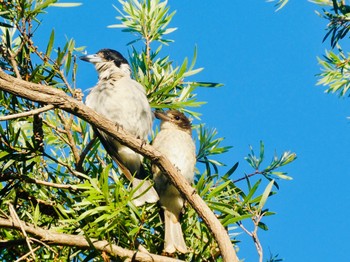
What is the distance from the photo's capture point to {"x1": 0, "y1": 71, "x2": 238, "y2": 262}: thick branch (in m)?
1.66

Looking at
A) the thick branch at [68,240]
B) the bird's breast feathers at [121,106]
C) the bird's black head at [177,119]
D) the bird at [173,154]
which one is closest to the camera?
the thick branch at [68,240]

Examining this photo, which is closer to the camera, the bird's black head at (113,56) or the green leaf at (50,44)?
the green leaf at (50,44)

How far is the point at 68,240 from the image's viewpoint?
5.42 feet

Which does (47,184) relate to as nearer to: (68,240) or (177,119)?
(68,240)

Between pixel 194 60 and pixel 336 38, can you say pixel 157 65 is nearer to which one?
pixel 194 60

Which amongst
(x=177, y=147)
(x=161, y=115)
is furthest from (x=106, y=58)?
(x=177, y=147)

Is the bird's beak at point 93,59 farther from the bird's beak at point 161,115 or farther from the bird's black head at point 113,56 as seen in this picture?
the bird's beak at point 161,115

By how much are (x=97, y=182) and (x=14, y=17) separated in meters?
0.60

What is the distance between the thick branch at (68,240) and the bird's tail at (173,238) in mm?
117

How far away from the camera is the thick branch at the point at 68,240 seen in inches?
64.4

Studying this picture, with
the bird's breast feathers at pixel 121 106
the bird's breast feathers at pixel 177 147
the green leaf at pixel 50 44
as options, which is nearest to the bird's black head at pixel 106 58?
the bird's breast feathers at pixel 121 106

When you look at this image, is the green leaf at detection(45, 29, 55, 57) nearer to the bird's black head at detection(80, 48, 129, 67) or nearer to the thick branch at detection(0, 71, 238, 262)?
the thick branch at detection(0, 71, 238, 262)

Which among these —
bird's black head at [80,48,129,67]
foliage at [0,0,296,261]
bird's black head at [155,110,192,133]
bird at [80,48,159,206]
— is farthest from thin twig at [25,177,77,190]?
bird's black head at [80,48,129,67]

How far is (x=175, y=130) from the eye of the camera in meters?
3.33
